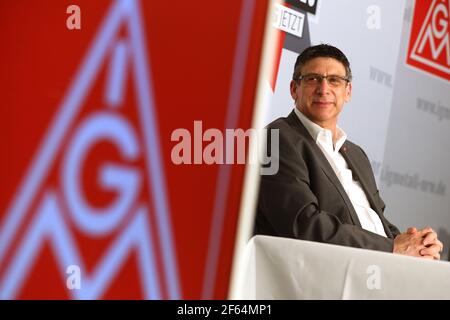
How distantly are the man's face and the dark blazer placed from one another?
6cm

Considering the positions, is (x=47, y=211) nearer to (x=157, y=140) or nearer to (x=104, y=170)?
(x=104, y=170)

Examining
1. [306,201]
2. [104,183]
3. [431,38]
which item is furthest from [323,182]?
[431,38]

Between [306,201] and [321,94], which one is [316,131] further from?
[306,201]

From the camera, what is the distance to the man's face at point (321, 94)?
213cm

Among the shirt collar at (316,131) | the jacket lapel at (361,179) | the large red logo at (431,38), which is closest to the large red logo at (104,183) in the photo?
the shirt collar at (316,131)

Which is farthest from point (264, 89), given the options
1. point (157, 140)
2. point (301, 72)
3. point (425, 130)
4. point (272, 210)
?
point (425, 130)

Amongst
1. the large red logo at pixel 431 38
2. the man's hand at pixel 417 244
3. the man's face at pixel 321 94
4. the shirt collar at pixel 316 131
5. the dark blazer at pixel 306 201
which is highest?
the large red logo at pixel 431 38

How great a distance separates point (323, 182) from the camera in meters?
1.93

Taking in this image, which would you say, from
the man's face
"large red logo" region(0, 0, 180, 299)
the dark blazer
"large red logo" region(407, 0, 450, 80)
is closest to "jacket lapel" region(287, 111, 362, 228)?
the dark blazer

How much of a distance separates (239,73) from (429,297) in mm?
760

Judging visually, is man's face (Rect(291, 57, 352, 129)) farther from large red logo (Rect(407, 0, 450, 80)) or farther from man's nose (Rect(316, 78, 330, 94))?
large red logo (Rect(407, 0, 450, 80))

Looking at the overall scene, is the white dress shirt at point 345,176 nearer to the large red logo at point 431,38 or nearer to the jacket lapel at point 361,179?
the jacket lapel at point 361,179

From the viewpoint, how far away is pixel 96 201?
88cm

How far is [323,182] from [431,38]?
1997 mm
